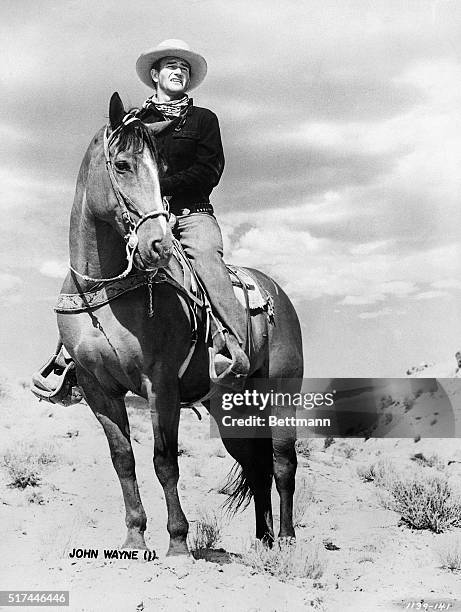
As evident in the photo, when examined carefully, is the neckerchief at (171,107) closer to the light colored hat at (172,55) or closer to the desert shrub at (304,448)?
the light colored hat at (172,55)

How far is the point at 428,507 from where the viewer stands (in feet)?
26.7

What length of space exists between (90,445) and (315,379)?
4.09 metres

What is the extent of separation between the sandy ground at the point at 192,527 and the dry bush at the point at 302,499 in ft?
0.23

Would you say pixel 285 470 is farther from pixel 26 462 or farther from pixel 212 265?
pixel 26 462

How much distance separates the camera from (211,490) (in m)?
9.28

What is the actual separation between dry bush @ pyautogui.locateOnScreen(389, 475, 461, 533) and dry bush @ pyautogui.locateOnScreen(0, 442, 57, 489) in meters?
4.18

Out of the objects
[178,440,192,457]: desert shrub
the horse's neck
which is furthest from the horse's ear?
[178,440,192,457]: desert shrub

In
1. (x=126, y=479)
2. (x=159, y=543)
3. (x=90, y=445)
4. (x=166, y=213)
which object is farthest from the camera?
(x=90, y=445)

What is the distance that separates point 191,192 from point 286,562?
10.4 feet

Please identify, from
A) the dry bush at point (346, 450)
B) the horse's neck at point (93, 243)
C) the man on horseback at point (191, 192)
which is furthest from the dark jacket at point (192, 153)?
the dry bush at point (346, 450)

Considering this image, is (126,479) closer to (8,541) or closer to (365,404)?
(8,541)

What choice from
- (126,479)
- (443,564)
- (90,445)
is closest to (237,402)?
(126,479)

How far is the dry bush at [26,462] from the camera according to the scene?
8617mm

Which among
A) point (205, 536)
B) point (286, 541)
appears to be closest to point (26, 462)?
point (205, 536)
